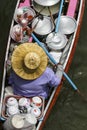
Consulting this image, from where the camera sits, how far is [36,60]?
20.5ft

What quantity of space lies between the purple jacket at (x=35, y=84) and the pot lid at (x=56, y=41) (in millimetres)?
779

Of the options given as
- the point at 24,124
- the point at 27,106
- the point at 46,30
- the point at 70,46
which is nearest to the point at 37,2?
the point at 46,30

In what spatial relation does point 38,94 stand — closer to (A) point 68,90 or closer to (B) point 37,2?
(A) point 68,90

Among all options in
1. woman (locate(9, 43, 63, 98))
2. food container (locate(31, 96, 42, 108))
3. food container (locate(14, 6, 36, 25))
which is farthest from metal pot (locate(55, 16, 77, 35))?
food container (locate(31, 96, 42, 108))

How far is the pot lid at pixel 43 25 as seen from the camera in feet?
25.0

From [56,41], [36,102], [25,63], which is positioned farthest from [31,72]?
[56,41]

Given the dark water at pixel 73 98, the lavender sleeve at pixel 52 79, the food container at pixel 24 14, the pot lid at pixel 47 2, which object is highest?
the pot lid at pixel 47 2

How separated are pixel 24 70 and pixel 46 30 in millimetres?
1427

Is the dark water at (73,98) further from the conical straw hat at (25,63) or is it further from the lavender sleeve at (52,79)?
the conical straw hat at (25,63)

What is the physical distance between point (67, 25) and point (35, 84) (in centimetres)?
160

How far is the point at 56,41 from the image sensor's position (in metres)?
7.38

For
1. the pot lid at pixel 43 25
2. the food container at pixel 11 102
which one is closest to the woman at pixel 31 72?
the food container at pixel 11 102

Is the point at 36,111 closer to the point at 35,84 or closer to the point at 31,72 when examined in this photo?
the point at 35,84

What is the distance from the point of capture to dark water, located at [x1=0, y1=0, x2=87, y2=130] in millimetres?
7277
